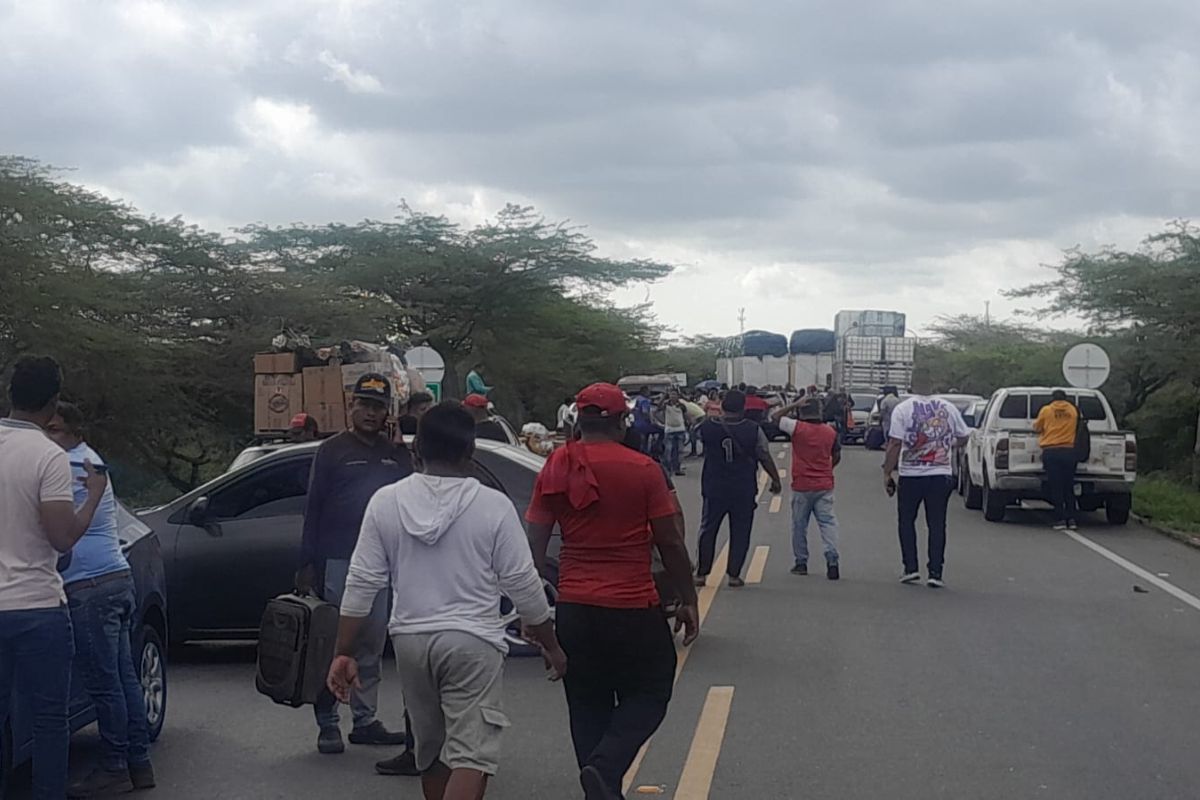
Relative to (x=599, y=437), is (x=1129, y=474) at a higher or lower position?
lower

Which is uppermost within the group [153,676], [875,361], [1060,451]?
[875,361]

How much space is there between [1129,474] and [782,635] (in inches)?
413

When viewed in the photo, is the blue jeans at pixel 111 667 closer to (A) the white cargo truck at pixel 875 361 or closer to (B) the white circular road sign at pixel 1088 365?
Result: (B) the white circular road sign at pixel 1088 365

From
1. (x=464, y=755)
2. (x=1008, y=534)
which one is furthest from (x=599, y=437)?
(x=1008, y=534)

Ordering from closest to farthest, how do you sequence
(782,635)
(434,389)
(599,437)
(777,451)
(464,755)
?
(464,755), (599,437), (782,635), (434,389), (777,451)

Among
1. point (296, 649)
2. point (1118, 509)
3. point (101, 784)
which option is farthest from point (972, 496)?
point (101, 784)

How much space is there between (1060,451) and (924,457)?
6.55 metres

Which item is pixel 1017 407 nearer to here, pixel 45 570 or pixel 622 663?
pixel 622 663

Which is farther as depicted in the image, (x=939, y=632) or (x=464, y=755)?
(x=939, y=632)

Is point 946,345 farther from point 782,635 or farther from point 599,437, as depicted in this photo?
point 599,437

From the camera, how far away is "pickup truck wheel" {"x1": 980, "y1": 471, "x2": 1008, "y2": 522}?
67.2 ft

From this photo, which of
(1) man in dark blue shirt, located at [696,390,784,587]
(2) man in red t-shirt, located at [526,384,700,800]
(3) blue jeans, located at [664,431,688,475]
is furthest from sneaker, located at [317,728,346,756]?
(3) blue jeans, located at [664,431,688,475]

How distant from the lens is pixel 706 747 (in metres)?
7.68

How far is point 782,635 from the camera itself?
36.1 ft
